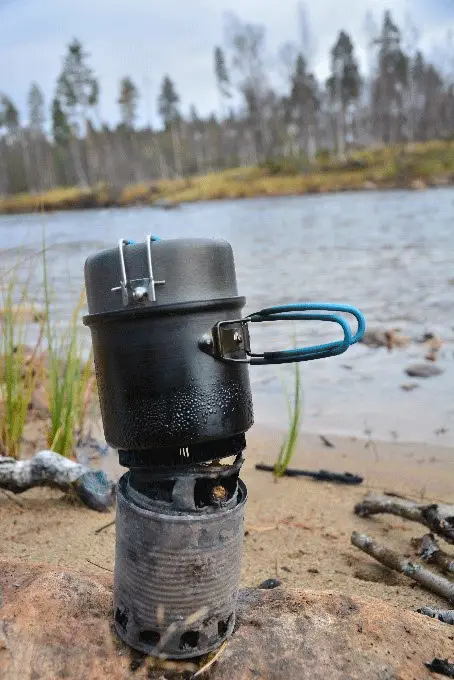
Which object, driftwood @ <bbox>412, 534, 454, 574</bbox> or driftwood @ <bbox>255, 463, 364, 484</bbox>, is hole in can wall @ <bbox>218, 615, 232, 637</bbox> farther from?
driftwood @ <bbox>255, 463, 364, 484</bbox>

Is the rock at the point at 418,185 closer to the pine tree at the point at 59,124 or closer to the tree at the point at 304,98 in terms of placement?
the tree at the point at 304,98

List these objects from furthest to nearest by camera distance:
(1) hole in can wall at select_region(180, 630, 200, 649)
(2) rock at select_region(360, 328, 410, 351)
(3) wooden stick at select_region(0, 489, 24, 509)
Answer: (2) rock at select_region(360, 328, 410, 351) → (3) wooden stick at select_region(0, 489, 24, 509) → (1) hole in can wall at select_region(180, 630, 200, 649)

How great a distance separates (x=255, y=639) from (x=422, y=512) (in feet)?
3.50

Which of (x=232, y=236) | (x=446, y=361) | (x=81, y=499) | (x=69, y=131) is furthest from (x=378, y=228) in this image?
(x=69, y=131)

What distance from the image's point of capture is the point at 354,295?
342 inches

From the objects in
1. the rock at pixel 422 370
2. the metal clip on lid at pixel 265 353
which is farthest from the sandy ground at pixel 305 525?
the rock at pixel 422 370

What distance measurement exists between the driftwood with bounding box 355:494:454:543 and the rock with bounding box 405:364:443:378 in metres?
2.47

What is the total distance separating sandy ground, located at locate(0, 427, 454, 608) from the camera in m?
2.19

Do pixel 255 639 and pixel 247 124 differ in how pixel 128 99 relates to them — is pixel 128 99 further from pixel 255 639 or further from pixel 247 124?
pixel 255 639

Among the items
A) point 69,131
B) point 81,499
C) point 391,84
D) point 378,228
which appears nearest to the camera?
point 81,499

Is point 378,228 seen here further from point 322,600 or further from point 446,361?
point 322,600

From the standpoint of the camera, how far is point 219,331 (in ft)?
4.62

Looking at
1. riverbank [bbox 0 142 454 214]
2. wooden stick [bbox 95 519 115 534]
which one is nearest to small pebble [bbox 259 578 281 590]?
wooden stick [bbox 95 519 115 534]

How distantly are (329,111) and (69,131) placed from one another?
25.2m
